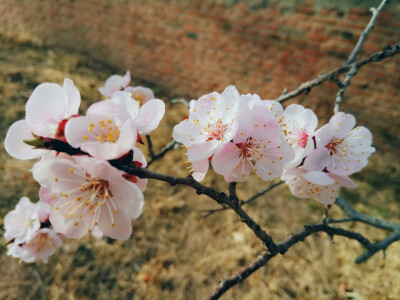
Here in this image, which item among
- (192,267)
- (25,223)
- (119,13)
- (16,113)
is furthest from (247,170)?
(119,13)

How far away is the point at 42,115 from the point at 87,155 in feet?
0.56

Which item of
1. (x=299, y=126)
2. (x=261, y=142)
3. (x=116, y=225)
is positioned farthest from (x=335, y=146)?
(x=116, y=225)

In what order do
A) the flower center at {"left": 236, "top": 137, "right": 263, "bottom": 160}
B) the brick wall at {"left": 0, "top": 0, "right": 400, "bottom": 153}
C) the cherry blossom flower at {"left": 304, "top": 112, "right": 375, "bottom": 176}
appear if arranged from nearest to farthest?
the flower center at {"left": 236, "top": 137, "right": 263, "bottom": 160}, the cherry blossom flower at {"left": 304, "top": 112, "right": 375, "bottom": 176}, the brick wall at {"left": 0, "top": 0, "right": 400, "bottom": 153}

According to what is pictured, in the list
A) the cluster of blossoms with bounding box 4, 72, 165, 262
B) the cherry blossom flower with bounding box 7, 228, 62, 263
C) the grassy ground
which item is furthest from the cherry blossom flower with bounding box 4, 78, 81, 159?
the grassy ground

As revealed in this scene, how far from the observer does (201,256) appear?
2.55 metres

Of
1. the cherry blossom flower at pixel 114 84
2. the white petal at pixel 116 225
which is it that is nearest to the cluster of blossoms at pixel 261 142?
the white petal at pixel 116 225

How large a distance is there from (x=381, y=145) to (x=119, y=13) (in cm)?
381

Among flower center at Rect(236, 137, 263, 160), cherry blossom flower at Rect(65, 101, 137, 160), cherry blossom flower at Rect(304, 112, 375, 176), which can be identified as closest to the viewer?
cherry blossom flower at Rect(65, 101, 137, 160)

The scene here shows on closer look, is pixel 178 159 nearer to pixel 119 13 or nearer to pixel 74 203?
pixel 119 13

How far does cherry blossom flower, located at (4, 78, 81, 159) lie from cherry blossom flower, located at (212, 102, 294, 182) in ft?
1.24

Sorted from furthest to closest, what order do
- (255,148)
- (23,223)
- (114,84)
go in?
(114,84) → (23,223) → (255,148)

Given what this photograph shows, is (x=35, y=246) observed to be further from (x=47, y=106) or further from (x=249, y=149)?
(x=249, y=149)

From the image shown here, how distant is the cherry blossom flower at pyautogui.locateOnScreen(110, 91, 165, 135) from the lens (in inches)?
28.5

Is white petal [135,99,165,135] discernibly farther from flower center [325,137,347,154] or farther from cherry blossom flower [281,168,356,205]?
flower center [325,137,347,154]
